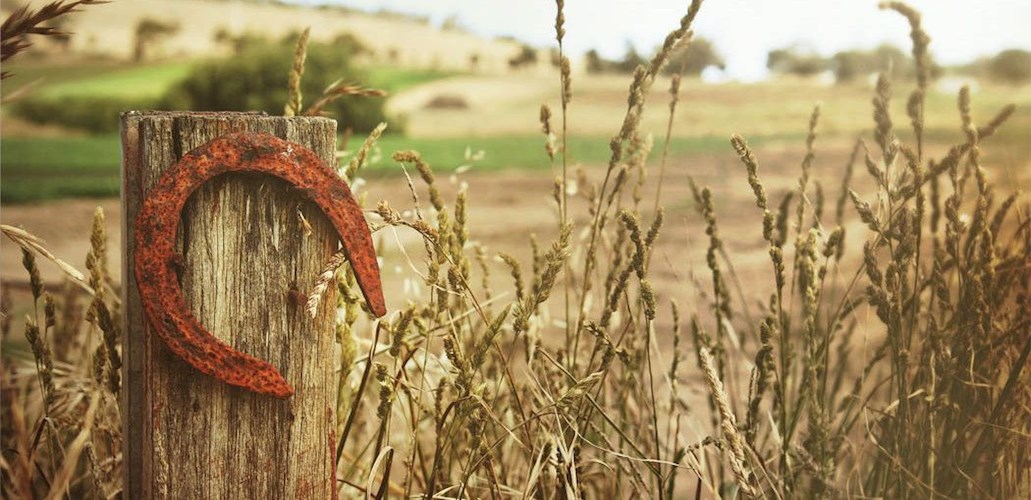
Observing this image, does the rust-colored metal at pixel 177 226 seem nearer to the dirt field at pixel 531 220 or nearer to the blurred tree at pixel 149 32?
the dirt field at pixel 531 220

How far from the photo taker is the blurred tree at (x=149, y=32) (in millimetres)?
11266

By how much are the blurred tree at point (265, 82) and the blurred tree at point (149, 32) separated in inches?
33.6

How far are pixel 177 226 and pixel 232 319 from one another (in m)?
0.18

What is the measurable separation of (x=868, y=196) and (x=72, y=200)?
9.81 meters

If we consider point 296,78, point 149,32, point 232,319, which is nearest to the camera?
point 232,319

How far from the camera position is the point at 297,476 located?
1.63 m

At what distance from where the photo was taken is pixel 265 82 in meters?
12.6

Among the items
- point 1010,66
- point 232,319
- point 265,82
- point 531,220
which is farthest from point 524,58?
point 232,319

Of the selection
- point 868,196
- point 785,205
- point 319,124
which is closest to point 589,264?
point 785,205

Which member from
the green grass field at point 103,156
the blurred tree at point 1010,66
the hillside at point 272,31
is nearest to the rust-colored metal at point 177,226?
the green grass field at point 103,156

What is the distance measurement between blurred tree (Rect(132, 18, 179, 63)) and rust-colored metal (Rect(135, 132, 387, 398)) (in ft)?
35.3

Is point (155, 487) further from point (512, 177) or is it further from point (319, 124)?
point (512, 177)

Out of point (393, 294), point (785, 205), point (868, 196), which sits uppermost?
point (785, 205)

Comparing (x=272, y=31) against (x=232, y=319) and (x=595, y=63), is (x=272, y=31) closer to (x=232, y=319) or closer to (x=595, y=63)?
(x=595, y=63)
